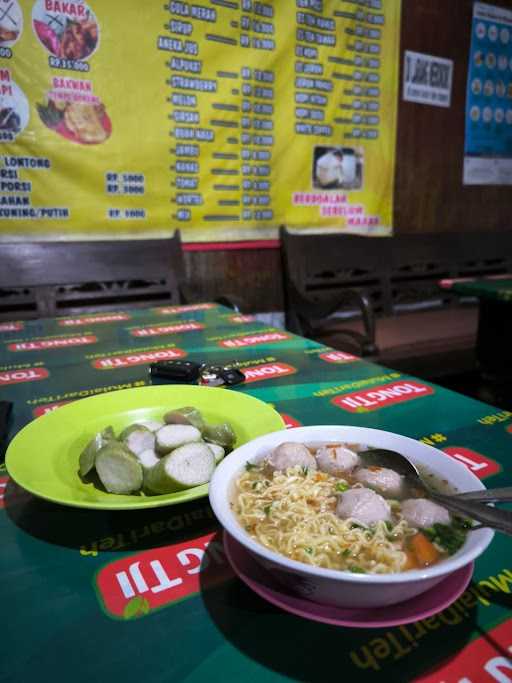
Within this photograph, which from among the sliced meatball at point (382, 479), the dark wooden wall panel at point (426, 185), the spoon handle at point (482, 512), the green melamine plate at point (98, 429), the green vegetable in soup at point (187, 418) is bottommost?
the green melamine plate at point (98, 429)

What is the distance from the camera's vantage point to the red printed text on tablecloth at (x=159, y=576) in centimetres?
58

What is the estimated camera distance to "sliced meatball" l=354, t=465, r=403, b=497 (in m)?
0.64

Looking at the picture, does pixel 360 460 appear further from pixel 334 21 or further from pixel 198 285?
pixel 334 21

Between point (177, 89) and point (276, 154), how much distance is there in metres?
0.78

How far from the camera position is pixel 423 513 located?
0.57m

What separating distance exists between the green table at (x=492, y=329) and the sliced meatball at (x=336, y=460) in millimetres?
2187

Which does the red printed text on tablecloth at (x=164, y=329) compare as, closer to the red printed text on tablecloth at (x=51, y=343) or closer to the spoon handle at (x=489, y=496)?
the red printed text on tablecloth at (x=51, y=343)

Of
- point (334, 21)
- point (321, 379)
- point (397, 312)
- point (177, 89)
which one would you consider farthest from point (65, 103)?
point (397, 312)

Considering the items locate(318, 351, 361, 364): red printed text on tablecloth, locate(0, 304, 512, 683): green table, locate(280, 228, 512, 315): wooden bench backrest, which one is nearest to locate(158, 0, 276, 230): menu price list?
locate(280, 228, 512, 315): wooden bench backrest

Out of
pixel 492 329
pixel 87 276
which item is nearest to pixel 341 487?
pixel 492 329

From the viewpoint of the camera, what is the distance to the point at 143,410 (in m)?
1.03

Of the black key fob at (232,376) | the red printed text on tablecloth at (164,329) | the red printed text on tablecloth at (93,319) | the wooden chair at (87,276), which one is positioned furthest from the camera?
the wooden chair at (87,276)

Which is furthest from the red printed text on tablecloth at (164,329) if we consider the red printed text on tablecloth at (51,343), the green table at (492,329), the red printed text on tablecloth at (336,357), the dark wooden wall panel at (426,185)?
the green table at (492,329)

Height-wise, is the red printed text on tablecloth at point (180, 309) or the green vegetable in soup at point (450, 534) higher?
the green vegetable in soup at point (450, 534)
